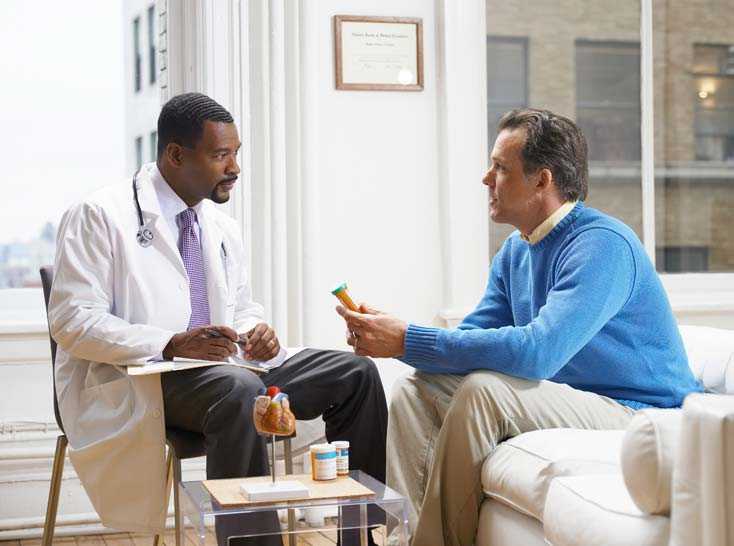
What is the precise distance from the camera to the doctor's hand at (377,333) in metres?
2.89

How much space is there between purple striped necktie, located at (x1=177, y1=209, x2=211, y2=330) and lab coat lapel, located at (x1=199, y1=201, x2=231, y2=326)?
15 mm

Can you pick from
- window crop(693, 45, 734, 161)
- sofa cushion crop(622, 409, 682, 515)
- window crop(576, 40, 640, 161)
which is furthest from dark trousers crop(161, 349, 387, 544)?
window crop(693, 45, 734, 161)

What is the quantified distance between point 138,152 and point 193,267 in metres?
1.15

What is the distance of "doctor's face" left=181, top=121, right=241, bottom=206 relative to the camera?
311cm

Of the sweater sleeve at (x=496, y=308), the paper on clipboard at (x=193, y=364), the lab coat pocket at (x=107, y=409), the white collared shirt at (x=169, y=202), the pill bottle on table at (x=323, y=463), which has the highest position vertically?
the white collared shirt at (x=169, y=202)

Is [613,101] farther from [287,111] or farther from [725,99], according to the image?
[287,111]

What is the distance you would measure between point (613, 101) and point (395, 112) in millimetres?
963

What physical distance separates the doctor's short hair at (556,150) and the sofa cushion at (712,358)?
1.75 ft

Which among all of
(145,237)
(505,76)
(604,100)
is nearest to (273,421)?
(145,237)

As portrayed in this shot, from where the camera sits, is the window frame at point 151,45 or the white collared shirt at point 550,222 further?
the window frame at point 151,45

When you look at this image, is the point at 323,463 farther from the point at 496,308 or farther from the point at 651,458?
the point at 496,308

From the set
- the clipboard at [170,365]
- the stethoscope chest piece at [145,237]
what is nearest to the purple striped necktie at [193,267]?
the stethoscope chest piece at [145,237]

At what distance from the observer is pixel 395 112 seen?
4090 mm

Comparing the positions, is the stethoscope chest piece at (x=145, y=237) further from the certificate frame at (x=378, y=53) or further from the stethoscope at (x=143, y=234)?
the certificate frame at (x=378, y=53)
